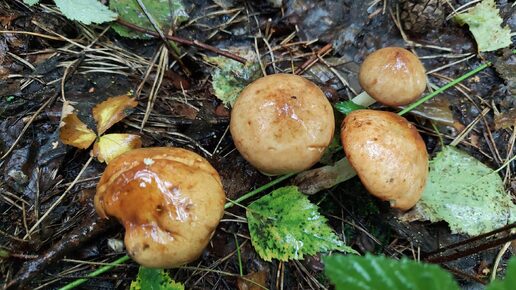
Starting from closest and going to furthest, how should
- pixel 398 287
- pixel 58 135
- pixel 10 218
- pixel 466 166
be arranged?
pixel 398 287 → pixel 10 218 → pixel 58 135 → pixel 466 166

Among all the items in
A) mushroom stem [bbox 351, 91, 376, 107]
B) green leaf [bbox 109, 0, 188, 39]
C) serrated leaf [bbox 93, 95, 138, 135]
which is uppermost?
green leaf [bbox 109, 0, 188, 39]

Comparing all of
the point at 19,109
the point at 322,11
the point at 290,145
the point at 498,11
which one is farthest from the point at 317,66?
the point at 19,109

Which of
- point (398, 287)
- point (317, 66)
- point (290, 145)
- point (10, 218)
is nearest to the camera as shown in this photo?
point (398, 287)

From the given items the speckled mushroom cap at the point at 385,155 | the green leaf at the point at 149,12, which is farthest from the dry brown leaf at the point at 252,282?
the green leaf at the point at 149,12

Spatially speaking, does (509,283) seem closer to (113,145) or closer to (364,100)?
(364,100)

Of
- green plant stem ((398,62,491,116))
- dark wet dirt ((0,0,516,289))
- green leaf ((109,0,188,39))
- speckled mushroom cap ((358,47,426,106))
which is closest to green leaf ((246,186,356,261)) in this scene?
dark wet dirt ((0,0,516,289))

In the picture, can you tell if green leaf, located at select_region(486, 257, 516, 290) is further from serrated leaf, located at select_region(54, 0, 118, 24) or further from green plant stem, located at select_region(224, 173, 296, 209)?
serrated leaf, located at select_region(54, 0, 118, 24)

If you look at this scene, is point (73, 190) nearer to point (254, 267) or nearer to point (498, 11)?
point (254, 267)
